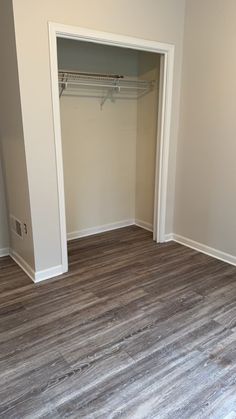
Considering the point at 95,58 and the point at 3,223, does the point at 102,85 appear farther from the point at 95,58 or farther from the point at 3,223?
the point at 3,223

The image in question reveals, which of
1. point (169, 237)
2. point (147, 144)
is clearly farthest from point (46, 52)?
point (169, 237)

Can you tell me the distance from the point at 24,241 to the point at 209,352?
1.90m

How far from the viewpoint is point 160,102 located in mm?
3357

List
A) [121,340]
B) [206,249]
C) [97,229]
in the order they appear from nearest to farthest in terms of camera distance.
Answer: [121,340]
[206,249]
[97,229]

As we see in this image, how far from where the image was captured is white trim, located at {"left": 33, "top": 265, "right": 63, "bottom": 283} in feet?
9.36

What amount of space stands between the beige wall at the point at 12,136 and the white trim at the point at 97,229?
85 cm

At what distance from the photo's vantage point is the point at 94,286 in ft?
9.12

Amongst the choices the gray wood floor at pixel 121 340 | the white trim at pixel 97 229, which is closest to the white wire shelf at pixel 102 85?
the white trim at pixel 97 229

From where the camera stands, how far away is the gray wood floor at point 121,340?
1.64 meters

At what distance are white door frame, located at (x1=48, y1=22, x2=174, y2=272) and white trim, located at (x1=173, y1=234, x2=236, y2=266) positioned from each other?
22 cm

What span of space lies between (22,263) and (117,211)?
1583 millimetres

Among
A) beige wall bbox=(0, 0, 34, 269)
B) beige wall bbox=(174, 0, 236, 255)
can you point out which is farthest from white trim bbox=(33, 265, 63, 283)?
beige wall bbox=(174, 0, 236, 255)

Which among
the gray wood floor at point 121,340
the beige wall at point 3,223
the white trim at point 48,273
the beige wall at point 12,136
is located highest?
the beige wall at point 12,136

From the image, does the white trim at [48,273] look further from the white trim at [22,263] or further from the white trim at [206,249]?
the white trim at [206,249]
